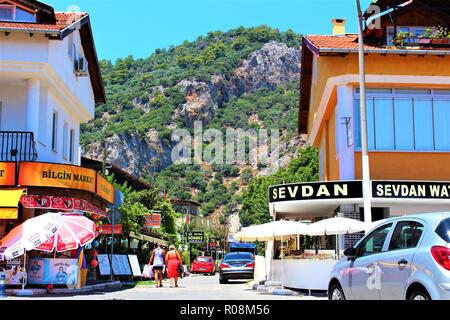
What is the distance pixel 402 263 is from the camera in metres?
8.66

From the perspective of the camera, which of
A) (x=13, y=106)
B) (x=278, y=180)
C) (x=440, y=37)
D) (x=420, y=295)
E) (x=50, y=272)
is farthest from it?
(x=278, y=180)

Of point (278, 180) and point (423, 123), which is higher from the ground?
point (278, 180)

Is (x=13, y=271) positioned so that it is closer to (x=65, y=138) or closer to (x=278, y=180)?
(x=65, y=138)

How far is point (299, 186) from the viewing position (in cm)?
2353

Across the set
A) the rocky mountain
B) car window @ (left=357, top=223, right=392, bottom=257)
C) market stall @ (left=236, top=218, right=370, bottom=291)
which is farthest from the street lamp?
the rocky mountain

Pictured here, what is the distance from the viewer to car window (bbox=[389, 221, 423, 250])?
8.80 m

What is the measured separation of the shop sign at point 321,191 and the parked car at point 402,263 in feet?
38.2

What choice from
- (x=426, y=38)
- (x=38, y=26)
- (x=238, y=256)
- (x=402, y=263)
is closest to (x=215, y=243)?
(x=238, y=256)

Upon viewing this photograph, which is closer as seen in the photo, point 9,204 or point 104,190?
point 9,204

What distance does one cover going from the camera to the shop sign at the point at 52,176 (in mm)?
20625

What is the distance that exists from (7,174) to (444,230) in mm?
15809

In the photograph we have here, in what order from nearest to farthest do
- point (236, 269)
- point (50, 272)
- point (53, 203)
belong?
point (50, 272)
point (53, 203)
point (236, 269)

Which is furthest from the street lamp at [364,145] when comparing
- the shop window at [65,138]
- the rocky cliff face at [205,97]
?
the rocky cliff face at [205,97]
